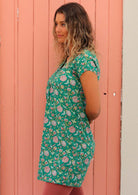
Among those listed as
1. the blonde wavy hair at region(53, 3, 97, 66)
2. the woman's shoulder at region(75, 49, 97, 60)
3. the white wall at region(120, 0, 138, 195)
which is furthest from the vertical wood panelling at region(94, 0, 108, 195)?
the woman's shoulder at region(75, 49, 97, 60)

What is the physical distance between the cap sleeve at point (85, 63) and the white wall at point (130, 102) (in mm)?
503

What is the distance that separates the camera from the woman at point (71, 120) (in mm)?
1283

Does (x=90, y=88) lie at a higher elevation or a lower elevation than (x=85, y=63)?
lower

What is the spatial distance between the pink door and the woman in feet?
1.30

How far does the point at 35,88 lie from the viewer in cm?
179

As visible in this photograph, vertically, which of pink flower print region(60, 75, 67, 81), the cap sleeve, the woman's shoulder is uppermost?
the woman's shoulder

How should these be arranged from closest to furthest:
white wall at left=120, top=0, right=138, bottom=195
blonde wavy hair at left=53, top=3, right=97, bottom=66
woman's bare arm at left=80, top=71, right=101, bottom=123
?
1. woman's bare arm at left=80, top=71, right=101, bottom=123
2. blonde wavy hair at left=53, top=3, right=97, bottom=66
3. white wall at left=120, top=0, right=138, bottom=195

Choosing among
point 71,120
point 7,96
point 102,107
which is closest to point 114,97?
point 102,107

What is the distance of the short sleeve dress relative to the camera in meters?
1.31

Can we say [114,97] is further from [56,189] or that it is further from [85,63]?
[56,189]

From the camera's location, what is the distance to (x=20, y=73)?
70.1 inches

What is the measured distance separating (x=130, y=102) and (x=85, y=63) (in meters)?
0.62

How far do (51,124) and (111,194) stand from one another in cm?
83

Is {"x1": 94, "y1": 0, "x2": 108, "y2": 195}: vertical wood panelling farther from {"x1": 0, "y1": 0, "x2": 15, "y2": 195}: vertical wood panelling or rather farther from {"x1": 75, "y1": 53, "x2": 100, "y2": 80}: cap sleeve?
{"x1": 0, "y1": 0, "x2": 15, "y2": 195}: vertical wood panelling
